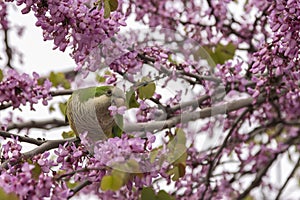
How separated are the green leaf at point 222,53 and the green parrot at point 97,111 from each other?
44.0 inches

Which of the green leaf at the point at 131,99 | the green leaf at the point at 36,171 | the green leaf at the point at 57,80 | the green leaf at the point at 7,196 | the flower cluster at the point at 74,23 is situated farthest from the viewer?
the green leaf at the point at 57,80

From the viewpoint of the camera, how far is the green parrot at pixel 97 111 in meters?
1.65

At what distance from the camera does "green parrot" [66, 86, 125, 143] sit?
64.9 inches

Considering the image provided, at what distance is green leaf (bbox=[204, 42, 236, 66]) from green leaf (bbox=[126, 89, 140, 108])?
3.26ft

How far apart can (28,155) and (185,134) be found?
478mm

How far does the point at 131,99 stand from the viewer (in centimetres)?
180

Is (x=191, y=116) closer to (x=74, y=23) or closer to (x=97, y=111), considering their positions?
(x=97, y=111)

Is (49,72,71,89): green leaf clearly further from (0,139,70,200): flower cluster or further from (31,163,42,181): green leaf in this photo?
(31,163,42,181): green leaf

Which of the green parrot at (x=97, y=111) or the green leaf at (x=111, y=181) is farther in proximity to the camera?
the green parrot at (x=97, y=111)

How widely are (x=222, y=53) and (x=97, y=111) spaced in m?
1.28

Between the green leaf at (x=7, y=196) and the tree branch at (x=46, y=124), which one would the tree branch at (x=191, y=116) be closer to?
the green leaf at (x=7, y=196)

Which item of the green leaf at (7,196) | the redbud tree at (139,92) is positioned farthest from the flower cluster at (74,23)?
the green leaf at (7,196)

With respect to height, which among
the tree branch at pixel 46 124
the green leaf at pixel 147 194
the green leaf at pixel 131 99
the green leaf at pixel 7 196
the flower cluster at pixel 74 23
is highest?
the flower cluster at pixel 74 23

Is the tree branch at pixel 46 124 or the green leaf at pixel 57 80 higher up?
the green leaf at pixel 57 80
